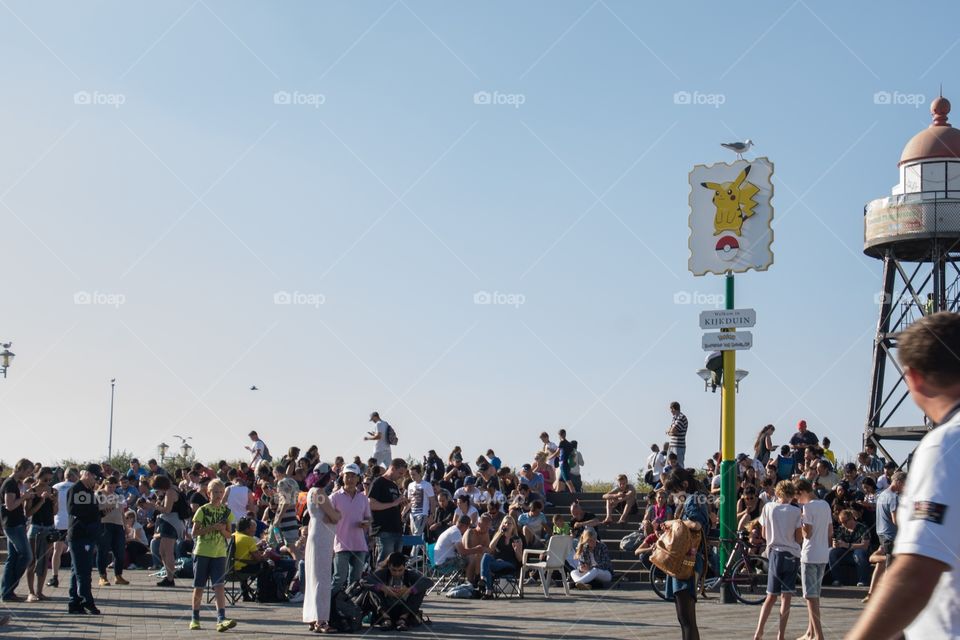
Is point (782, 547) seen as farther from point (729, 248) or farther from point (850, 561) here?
point (850, 561)

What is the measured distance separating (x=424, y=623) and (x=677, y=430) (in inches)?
483

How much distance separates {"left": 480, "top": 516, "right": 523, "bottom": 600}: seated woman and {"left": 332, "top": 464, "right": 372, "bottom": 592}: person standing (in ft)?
18.0

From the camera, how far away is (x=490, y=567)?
65.0 feet

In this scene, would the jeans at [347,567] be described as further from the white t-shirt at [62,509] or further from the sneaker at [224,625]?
the white t-shirt at [62,509]

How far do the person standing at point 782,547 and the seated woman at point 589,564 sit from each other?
26.0 feet

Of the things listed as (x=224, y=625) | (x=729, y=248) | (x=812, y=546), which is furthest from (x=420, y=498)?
(x=812, y=546)

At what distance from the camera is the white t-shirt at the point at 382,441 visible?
27.4m

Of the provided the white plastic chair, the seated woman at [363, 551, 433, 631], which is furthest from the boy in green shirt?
the white plastic chair

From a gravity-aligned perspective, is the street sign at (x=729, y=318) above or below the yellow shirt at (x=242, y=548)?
above

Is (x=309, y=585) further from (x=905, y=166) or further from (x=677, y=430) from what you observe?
A: (x=905, y=166)

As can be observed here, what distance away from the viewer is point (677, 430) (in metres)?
26.0


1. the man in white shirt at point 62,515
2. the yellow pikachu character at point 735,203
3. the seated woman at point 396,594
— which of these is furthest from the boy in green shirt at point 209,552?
the yellow pikachu character at point 735,203

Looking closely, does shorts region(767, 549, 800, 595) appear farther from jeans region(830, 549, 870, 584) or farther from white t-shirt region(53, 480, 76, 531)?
white t-shirt region(53, 480, 76, 531)

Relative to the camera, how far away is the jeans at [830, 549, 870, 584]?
1978 cm
